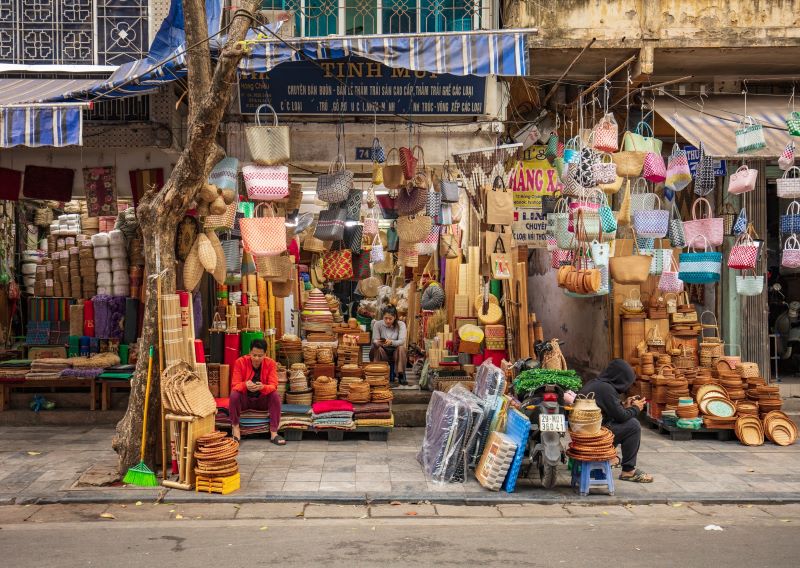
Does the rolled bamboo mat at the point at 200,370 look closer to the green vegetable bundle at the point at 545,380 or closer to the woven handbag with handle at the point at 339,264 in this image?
the woven handbag with handle at the point at 339,264

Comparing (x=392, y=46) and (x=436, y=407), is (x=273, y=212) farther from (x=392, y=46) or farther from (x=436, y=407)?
(x=436, y=407)

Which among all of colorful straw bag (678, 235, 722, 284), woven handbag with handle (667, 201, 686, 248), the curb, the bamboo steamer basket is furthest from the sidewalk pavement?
woven handbag with handle (667, 201, 686, 248)

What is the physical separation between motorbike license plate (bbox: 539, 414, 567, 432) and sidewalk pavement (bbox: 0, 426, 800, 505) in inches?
28.4

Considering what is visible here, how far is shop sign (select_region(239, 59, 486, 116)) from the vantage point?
11.1 meters

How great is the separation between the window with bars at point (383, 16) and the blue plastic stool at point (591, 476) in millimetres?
6321

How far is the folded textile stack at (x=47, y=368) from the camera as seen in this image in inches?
440

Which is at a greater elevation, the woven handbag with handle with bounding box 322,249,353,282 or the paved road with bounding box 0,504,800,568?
the woven handbag with handle with bounding box 322,249,353,282

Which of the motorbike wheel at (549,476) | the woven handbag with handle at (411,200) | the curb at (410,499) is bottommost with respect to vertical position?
the curb at (410,499)

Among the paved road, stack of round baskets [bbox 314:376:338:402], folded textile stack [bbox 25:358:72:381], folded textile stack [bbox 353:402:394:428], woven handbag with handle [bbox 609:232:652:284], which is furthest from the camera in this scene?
folded textile stack [bbox 25:358:72:381]

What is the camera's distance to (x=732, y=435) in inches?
421

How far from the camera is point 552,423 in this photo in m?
7.84

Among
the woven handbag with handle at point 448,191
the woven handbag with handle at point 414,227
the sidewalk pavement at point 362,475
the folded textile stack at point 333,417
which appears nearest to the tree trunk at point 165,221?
the sidewalk pavement at point 362,475

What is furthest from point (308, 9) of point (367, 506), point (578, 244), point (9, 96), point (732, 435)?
point (732, 435)

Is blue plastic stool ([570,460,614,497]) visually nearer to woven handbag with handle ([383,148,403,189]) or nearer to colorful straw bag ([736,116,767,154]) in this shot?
woven handbag with handle ([383,148,403,189])
